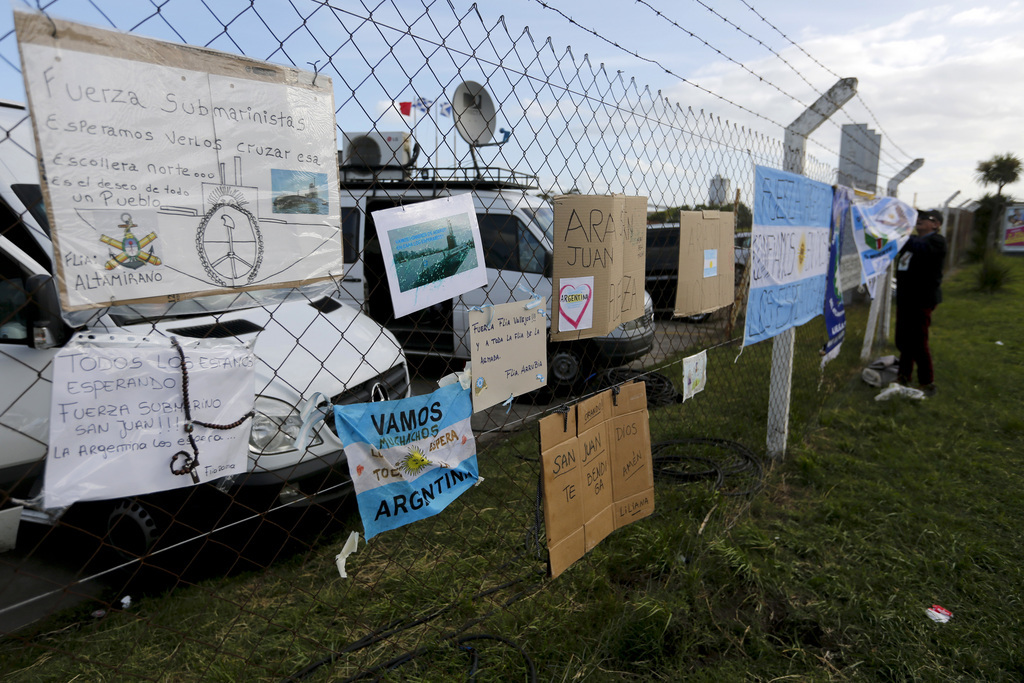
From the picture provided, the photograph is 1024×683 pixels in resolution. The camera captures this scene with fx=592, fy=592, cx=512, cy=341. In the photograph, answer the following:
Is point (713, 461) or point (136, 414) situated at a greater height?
point (136, 414)

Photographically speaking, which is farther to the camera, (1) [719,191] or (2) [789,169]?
(2) [789,169]

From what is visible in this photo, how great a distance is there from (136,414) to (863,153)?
740 centimetres

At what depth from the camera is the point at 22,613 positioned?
99.1 inches

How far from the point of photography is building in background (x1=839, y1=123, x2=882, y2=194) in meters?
5.97

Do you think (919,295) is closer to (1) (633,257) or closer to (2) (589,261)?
(1) (633,257)

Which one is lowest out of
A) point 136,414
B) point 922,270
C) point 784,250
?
point 922,270

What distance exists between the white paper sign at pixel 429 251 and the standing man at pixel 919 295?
5.72 meters

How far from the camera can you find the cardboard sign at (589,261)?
6.92 feet

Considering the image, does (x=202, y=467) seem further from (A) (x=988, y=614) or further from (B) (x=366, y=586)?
(A) (x=988, y=614)

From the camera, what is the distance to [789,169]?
3781 mm

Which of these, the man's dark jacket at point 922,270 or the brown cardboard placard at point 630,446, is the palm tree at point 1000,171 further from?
the brown cardboard placard at point 630,446

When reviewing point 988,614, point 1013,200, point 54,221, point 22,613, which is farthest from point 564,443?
point 1013,200

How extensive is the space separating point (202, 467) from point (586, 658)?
1565 millimetres

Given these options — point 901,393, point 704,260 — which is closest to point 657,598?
point 704,260
